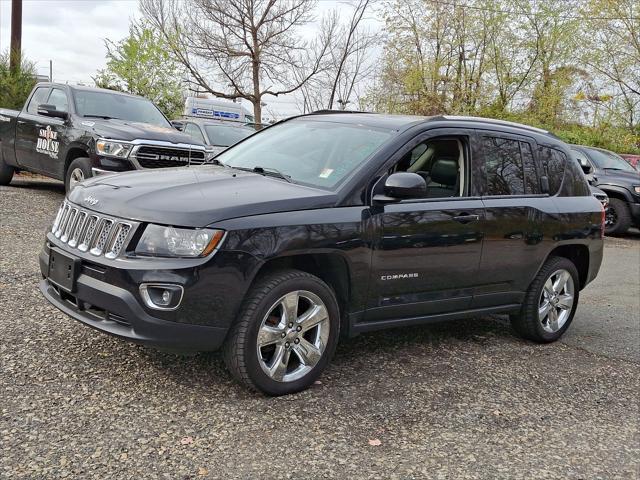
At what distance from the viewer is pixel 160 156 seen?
876cm

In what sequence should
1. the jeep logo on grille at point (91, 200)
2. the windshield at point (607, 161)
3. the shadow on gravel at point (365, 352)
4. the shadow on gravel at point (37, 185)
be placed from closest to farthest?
the jeep logo on grille at point (91, 200) → the shadow on gravel at point (365, 352) → the shadow on gravel at point (37, 185) → the windshield at point (607, 161)

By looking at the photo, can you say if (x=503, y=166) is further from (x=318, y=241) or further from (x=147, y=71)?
(x=147, y=71)

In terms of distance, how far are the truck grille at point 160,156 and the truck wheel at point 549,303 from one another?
15.4 feet

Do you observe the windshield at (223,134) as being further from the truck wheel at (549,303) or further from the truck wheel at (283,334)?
the truck wheel at (283,334)

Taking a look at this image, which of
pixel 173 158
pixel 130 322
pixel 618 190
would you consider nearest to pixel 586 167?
pixel 618 190

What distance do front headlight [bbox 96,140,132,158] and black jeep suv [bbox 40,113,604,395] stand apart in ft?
12.1

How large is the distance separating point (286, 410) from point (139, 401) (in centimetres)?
81

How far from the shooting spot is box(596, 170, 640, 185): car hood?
14.1 metres

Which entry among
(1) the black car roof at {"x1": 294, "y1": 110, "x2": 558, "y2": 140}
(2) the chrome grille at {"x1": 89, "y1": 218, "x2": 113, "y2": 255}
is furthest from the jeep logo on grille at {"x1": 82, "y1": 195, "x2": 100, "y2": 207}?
(1) the black car roof at {"x1": 294, "y1": 110, "x2": 558, "y2": 140}

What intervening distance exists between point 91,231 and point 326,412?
1.69 m

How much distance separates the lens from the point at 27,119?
1027cm

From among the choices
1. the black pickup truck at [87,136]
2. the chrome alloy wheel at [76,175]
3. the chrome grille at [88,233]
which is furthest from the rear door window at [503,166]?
the chrome alloy wheel at [76,175]

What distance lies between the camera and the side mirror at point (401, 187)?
414cm

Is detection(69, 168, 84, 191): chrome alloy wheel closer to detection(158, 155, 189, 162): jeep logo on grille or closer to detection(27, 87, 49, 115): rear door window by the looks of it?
detection(158, 155, 189, 162): jeep logo on grille
